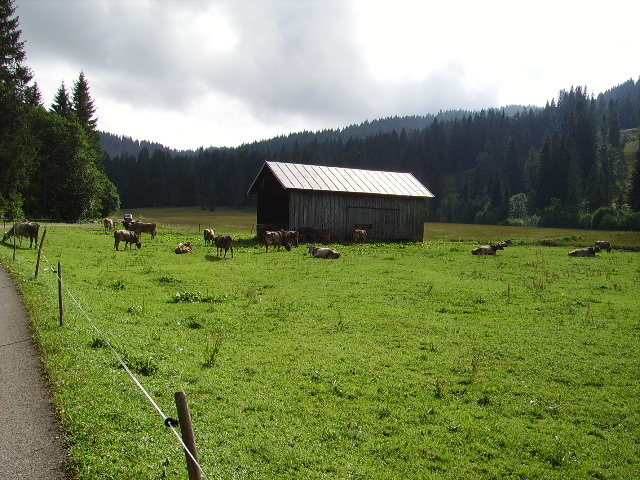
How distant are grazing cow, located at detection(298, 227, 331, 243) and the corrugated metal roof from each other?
357 centimetres

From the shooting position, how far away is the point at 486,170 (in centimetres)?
14888

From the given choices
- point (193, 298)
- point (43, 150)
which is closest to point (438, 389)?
point (193, 298)

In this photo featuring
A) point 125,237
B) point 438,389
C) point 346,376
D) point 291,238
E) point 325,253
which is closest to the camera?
point 438,389

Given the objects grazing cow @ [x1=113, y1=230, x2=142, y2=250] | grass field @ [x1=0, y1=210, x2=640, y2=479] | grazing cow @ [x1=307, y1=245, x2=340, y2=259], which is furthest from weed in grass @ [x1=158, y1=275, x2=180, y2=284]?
grazing cow @ [x1=113, y1=230, x2=142, y2=250]

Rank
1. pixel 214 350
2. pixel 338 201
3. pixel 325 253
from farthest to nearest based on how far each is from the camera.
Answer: pixel 338 201
pixel 325 253
pixel 214 350

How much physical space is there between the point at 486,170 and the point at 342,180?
11882 cm

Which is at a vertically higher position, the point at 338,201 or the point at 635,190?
the point at 635,190

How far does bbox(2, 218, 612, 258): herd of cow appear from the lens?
89.8ft

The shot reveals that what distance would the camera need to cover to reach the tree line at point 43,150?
42.3m

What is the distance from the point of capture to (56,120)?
202 feet

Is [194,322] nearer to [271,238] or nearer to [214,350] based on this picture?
[214,350]

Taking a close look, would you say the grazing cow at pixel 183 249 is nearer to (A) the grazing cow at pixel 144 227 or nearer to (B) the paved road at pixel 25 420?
(A) the grazing cow at pixel 144 227

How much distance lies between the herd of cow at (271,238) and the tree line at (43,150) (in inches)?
406

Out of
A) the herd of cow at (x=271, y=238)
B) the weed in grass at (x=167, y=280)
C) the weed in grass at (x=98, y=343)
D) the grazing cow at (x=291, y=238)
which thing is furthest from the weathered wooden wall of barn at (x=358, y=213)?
the weed in grass at (x=98, y=343)
